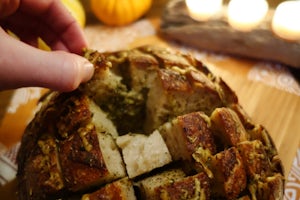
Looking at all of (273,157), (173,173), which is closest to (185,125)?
(173,173)

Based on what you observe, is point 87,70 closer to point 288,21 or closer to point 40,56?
point 40,56

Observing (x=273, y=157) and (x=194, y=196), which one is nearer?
(x=194, y=196)

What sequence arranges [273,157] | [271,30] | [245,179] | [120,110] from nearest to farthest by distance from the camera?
[245,179], [273,157], [120,110], [271,30]

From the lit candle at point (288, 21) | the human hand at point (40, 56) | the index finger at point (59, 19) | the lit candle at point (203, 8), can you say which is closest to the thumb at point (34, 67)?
the human hand at point (40, 56)

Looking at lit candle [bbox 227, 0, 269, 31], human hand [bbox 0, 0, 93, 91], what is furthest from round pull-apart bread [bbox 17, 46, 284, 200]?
lit candle [bbox 227, 0, 269, 31]

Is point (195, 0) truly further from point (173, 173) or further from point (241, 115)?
point (173, 173)

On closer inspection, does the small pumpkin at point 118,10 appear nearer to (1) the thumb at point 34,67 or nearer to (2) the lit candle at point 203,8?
(2) the lit candle at point 203,8
